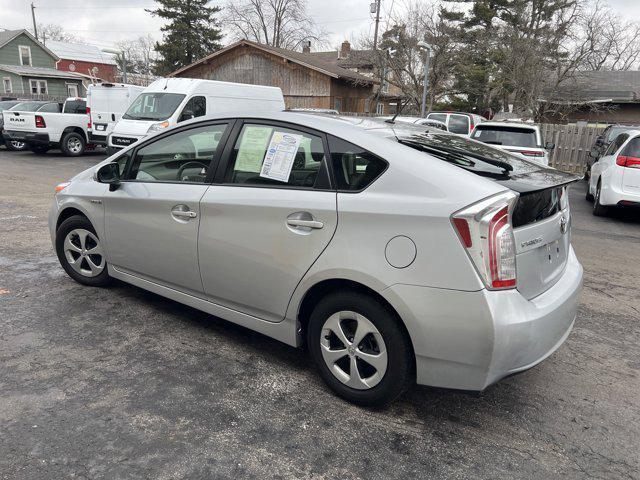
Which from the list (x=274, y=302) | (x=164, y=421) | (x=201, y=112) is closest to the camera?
(x=164, y=421)

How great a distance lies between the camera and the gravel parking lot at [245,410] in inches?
96.5

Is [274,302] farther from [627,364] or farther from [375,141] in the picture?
[627,364]

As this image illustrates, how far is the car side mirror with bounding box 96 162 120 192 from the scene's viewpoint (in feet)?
13.2

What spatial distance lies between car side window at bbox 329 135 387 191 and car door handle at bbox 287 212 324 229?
9.3 inches

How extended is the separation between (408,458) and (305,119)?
2051 millimetres

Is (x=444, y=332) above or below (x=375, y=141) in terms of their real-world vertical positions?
below

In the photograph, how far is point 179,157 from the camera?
152 inches

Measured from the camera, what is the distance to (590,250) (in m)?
6.86

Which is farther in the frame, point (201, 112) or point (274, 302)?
point (201, 112)

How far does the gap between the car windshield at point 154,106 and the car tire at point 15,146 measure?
6.22m

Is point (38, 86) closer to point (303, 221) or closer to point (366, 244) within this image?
point (303, 221)

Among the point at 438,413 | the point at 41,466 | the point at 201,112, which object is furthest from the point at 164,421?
the point at 201,112

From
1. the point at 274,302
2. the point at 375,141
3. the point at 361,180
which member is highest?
the point at 375,141

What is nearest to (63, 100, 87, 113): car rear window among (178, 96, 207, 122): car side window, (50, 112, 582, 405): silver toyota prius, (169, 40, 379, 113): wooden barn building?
→ (178, 96, 207, 122): car side window
